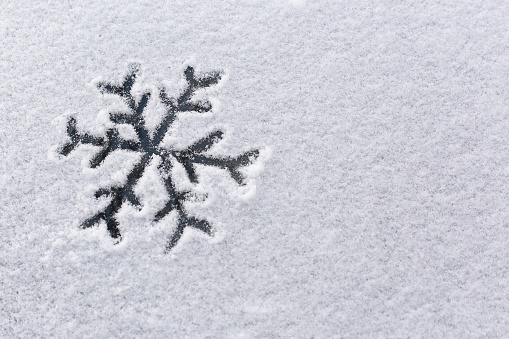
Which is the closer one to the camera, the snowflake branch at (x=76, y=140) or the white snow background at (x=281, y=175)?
the white snow background at (x=281, y=175)

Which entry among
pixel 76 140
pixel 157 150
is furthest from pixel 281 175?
pixel 76 140

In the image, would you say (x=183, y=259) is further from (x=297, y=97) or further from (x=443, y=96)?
(x=443, y=96)

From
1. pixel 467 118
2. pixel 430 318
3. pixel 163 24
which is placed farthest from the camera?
pixel 163 24

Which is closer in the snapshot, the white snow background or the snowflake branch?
the white snow background

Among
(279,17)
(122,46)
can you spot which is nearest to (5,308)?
(122,46)
